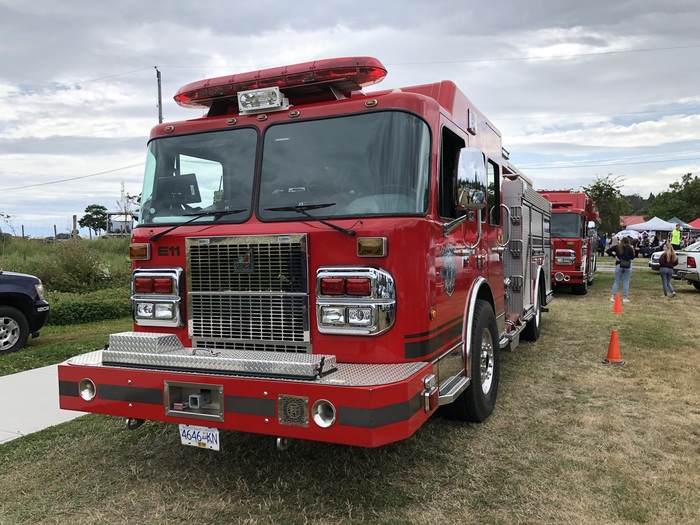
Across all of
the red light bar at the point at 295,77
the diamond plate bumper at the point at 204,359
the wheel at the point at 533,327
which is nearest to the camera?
the diamond plate bumper at the point at 204,359

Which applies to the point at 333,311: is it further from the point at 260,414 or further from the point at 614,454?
the point at 614,454

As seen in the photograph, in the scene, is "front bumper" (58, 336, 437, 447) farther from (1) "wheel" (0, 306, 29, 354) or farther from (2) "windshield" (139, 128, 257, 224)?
(1) "wheel" (0, 306, 29, 354)

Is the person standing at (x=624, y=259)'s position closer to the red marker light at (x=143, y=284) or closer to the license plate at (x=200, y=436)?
the red marker light at (x=143, y=284)

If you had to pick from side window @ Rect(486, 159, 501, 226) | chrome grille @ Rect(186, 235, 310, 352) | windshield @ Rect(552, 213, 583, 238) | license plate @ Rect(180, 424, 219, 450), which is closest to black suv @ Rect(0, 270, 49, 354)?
chrome grille @ Rect(186, 235, 310, 352)

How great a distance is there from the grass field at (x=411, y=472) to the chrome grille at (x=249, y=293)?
969mm

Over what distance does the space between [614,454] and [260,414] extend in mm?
2805

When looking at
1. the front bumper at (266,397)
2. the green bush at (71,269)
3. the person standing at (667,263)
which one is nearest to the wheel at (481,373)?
the front bumper at (266,397)

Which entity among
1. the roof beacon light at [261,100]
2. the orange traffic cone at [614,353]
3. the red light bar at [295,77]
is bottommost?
the orange traffic cone at [614,353]

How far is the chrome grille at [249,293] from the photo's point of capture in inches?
139

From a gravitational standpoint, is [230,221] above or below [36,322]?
above

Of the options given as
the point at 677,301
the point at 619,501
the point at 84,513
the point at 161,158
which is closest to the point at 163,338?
the point at 84,513

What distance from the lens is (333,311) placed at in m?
3.38

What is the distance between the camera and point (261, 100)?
12.6 feet

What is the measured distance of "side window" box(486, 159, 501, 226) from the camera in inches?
212
